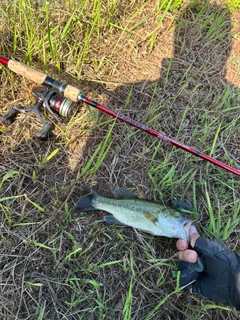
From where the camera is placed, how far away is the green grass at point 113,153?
2.42 metres

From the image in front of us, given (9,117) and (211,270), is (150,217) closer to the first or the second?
(211,270)

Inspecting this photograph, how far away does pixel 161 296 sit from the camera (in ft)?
8.18

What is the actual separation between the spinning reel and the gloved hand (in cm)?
143

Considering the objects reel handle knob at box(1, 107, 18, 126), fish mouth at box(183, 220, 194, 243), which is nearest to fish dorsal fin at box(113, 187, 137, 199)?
fish mouth at box(183, 220, 194, 243)

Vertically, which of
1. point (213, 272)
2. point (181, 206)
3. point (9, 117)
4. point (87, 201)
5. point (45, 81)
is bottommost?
point (213, 272)

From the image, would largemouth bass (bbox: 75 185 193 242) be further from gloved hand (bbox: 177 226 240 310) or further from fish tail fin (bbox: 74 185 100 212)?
gloved hand (bbox: 177 226 240 310)

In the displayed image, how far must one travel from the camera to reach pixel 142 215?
102 inches

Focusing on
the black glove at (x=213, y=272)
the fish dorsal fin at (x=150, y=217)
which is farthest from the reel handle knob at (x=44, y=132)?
the black glove at (x=213, y=272)

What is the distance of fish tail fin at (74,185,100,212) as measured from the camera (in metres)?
2.60

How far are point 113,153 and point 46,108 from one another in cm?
71

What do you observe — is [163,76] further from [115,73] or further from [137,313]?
[137,313]

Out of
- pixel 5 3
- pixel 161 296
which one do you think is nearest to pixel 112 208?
pixel 161 296

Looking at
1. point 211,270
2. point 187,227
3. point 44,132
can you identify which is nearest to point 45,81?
point 44,132

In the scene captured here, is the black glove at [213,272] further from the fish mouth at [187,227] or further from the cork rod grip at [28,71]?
the cork rod grip at [28,71]
